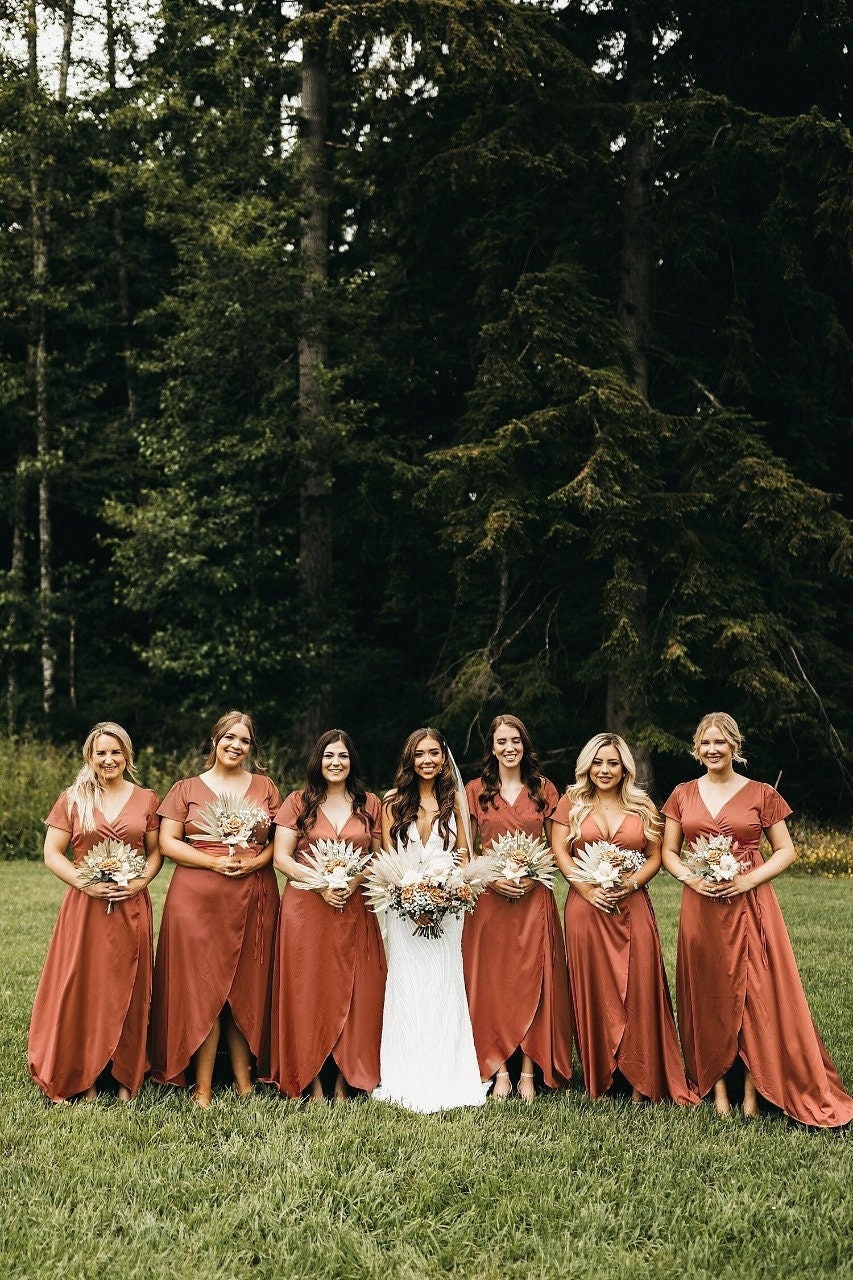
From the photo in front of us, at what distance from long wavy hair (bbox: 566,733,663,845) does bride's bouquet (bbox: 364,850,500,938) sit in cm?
64

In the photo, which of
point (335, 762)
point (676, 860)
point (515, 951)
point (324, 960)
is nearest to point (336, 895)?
point (324, 960)

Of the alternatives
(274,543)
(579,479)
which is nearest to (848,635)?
(579,479)

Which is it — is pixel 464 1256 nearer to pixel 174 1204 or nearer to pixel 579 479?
pixel 174 1204

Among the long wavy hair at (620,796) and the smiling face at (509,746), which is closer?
the long wavy hair at (620,796)

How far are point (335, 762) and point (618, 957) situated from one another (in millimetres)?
1997

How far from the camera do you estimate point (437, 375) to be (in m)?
24.4

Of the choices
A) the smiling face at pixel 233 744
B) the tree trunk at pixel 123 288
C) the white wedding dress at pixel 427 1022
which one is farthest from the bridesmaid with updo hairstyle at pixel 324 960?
the tree trunk at pixel 123 288

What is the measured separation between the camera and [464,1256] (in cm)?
484

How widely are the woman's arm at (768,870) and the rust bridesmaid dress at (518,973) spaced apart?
109 centimetres

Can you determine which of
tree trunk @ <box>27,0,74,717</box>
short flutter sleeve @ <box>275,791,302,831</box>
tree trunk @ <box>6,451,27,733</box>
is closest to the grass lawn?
short flutter sleeve @ <box>275,791,302,831</box>

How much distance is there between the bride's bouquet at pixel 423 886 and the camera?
22.1ft

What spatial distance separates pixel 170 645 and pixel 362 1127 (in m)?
15.1

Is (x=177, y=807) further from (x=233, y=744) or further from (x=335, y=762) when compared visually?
(x=335, y=762)

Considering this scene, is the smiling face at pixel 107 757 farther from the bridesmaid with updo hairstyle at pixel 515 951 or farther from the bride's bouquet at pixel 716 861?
the bride's bouquet at pixel 716 861
